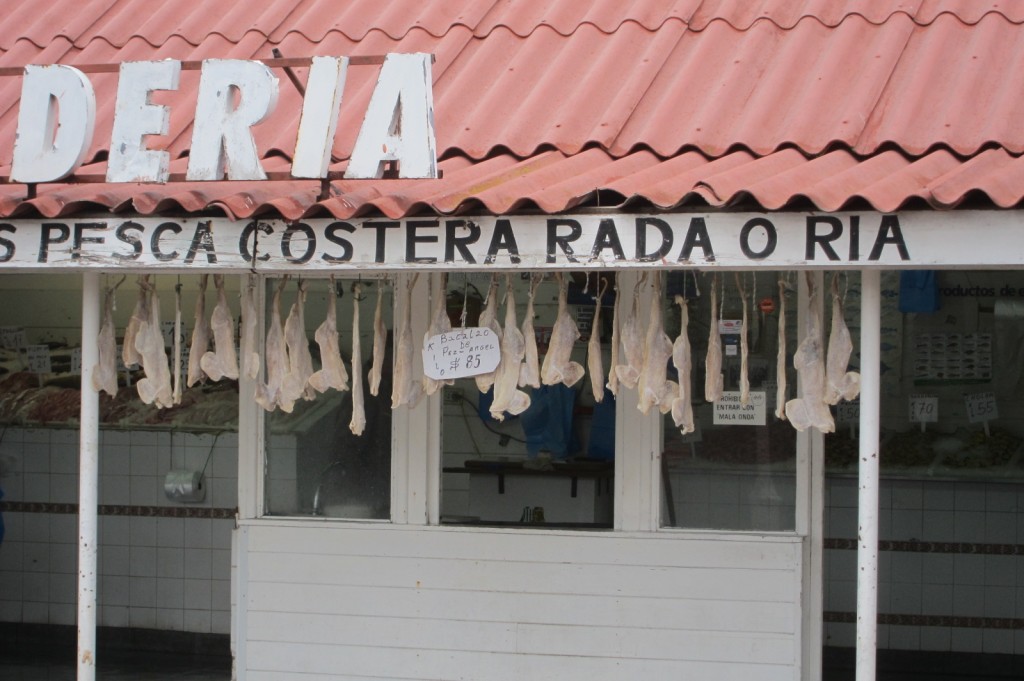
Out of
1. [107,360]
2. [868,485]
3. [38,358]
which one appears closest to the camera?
[868,485]

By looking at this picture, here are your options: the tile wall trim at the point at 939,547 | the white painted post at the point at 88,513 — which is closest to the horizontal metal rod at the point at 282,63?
the white painted post at the point at 88,513

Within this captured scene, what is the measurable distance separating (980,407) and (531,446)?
3.35m

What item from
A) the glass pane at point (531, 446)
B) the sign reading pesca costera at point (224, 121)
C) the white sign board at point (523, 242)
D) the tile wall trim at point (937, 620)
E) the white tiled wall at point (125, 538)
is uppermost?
the sign reading pesca costera at point (224, 121)

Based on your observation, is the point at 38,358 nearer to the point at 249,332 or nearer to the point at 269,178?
the point at 249,332

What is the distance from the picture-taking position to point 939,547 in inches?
357

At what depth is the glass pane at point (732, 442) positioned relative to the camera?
275 inches

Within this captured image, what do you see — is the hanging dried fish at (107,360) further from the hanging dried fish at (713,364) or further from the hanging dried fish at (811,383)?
the hanging dried fish at (811,383)

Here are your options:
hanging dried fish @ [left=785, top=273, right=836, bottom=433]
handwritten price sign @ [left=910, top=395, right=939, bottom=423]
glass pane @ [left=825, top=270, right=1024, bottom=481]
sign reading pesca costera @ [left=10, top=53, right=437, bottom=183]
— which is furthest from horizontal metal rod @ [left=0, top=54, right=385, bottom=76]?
handwritten price sign @ [left=910, top=395, right=939, bottom=423]

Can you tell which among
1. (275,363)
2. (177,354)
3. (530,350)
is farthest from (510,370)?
(177,354)

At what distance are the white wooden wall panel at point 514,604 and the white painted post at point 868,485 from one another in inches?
48.0

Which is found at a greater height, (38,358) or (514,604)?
(38,358)

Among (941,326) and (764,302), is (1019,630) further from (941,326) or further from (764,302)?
(764,302)

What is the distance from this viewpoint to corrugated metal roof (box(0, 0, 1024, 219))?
19.1 feet

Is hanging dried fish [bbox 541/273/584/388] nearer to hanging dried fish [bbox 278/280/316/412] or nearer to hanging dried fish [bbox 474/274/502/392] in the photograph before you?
hanging dried fish [bbox 474/274/502/392]
